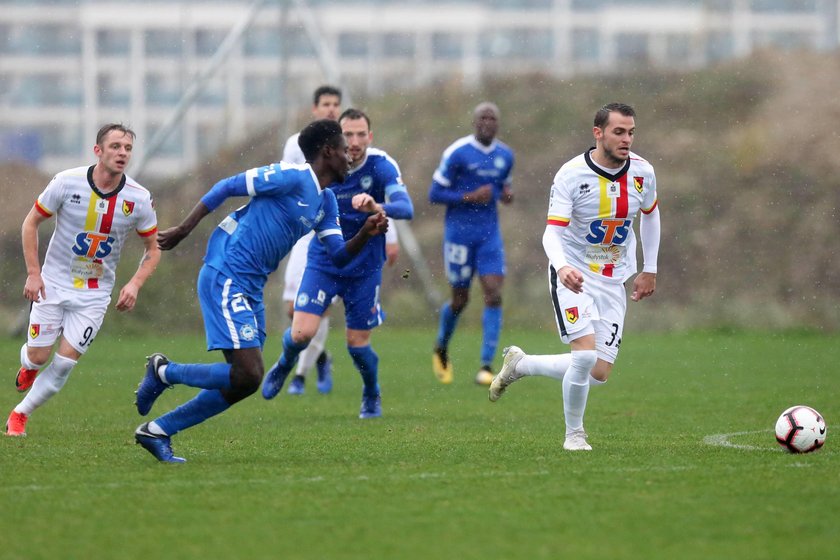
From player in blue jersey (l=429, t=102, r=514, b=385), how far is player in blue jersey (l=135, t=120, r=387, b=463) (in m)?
5.59

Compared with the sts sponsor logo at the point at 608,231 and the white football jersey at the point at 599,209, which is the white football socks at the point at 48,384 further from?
the sts sponsor logo at the point at 608,231

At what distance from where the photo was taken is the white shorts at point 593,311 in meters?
7.99

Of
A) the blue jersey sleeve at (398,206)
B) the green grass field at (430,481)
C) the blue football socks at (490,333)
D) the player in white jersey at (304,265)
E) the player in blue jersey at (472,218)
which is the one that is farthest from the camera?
the player in blue jersey at (472,218)

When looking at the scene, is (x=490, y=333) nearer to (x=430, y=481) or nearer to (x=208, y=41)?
(x=430, y=481)

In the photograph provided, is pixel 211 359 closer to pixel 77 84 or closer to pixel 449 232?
pixel 449 232

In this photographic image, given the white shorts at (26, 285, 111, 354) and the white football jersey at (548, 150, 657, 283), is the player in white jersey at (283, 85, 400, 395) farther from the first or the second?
the white football jersey at (548, 150, 657, 283)

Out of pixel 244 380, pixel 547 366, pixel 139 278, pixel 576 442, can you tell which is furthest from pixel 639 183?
pixel 139 278

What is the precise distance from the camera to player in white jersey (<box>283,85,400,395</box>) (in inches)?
472

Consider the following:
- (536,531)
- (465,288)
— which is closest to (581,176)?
(536,531)

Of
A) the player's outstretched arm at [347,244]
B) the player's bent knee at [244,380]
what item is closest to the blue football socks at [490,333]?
the player's outstretched arm at [347,244]

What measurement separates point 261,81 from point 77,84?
3206 millimetres

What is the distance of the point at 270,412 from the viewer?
35.4 ft

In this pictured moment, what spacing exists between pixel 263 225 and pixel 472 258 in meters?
6.15

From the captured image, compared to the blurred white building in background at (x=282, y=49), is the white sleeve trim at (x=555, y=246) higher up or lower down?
lower down
